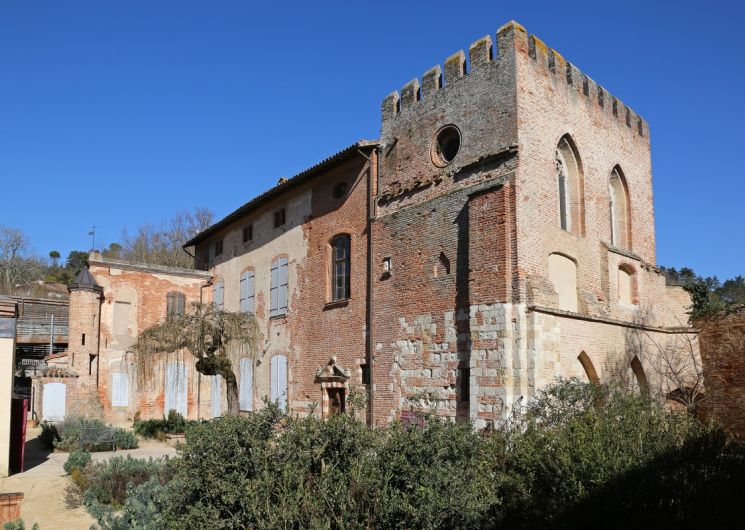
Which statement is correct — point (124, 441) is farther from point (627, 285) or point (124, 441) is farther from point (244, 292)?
point (627, 285)

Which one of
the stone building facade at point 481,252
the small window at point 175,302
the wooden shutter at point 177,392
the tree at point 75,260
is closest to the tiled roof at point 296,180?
the stone building facade at point 481,252

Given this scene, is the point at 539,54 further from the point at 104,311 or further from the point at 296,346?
the point at 104,311

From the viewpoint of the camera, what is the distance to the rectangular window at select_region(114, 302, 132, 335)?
2403 centimetres

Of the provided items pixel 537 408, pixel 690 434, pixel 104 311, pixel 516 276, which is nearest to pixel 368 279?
pixel 516 276

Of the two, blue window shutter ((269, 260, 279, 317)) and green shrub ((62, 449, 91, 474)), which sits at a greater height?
blue window shutter ((269, 260, 279, 317))

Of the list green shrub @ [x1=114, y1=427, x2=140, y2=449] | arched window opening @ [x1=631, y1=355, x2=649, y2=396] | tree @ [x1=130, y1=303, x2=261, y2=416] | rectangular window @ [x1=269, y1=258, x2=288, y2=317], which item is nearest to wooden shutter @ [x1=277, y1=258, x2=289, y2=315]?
rectangular window @ [x1=269, y1=258, x2=288, y2=317]

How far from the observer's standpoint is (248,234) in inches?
893

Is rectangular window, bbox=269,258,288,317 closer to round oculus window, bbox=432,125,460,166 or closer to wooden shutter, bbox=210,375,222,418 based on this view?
wooden shutter, bbox=210,375,222,418

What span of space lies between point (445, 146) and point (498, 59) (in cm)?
240

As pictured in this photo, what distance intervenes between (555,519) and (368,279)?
9615 mm

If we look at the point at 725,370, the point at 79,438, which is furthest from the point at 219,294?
the point at 725,370

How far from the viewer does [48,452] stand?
57.3 feet

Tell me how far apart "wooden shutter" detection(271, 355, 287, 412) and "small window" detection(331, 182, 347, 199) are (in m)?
5.33

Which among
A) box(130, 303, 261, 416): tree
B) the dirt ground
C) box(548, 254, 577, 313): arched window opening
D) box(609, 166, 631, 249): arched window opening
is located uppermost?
box(609, 166, 631, 249): arched window opening
